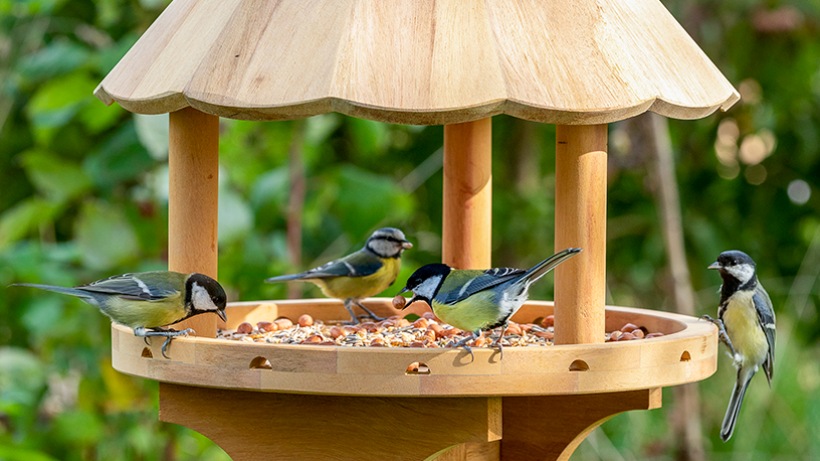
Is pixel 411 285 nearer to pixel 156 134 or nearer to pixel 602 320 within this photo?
pixel 602 320

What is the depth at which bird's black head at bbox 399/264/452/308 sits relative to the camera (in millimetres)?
2412

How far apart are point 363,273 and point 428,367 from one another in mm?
1232

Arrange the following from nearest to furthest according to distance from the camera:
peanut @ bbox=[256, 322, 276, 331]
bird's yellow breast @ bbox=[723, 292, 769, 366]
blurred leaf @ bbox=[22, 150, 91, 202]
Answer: peanut @ bbox=[256, 322, 276, 331], bird's yellow breast @ bbox=[723, 292, 769, 366], blurred leaf @ bbox=[22, 150, 91, 202]

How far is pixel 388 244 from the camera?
129 inches

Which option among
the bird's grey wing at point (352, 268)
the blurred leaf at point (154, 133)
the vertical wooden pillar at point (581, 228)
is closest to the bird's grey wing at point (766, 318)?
the vertical wooden pillar at point (581, 228)

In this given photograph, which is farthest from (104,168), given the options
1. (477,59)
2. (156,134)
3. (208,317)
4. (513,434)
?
(477,59)

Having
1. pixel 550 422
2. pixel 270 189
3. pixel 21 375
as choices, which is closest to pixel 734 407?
pixel 550 422

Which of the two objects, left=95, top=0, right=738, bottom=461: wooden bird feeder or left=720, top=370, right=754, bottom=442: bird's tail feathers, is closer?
left=95, top=0, right=738, bottom=461: wooden bird feeder

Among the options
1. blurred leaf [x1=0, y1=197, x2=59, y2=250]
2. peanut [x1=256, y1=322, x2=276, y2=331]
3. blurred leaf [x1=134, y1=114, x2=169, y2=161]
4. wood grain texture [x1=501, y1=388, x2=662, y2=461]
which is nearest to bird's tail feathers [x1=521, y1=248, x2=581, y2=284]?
wood grain texture [x1=501, y1=388, x2=662, y2=461]

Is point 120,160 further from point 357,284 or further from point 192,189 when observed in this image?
point 192,189

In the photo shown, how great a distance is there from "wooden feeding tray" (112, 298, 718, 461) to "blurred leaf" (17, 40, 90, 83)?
2.47 meters

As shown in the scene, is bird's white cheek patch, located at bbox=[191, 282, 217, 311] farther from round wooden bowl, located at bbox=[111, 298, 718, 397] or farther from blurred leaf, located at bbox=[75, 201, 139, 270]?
blurred leaf, located at bbox=[75, 201, 139, 270]

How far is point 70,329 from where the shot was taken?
4.48 meters

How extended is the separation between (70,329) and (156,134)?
4.03 feet
